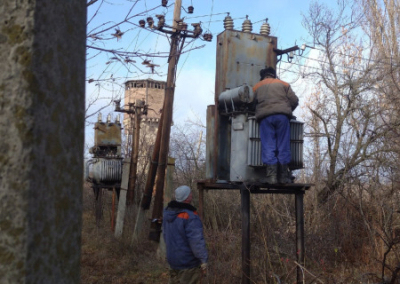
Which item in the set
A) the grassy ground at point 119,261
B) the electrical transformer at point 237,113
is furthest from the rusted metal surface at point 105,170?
the electrical transformer at point 237,113

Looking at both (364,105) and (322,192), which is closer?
(322,192)

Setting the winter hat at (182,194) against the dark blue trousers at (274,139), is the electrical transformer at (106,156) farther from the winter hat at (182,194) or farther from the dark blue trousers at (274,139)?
the winter hat at (182,194)

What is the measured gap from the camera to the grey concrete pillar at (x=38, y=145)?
1.16 m

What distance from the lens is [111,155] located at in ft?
57.7

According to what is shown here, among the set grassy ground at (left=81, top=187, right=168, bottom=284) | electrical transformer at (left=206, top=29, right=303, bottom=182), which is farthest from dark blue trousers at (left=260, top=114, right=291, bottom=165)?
grassy ground at (left=81, top=187, right=168, bottom=284)

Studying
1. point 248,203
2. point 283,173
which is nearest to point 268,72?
point 283,173

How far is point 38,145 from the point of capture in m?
1.18

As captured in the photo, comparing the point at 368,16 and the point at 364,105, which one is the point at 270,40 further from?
the point at 368,16

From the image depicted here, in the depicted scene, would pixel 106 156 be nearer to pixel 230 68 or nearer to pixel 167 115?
pixel 167 115

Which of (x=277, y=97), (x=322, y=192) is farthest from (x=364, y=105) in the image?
(x=277, y=97)

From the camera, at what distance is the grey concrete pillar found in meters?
1.16

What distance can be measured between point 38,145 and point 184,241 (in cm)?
483

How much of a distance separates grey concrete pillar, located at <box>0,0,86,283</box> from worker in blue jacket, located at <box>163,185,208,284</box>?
4.54m

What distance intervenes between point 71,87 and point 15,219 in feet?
1.25
